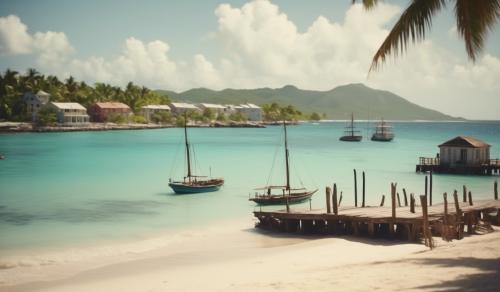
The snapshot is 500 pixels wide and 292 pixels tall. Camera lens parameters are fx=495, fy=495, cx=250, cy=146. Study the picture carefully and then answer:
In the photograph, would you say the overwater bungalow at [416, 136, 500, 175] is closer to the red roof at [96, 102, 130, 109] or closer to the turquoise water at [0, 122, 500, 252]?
the turquoise water at [0, 122, 500, 252]

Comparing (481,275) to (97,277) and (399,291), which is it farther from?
(97,277)

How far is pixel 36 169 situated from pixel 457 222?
51.5 metres

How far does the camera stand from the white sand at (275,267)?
1249 centimetres

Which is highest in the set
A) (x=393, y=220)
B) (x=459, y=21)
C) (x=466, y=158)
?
(x=459, y=21)

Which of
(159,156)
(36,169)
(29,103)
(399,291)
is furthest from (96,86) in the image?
(399,291)

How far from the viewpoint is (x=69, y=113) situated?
140 metres

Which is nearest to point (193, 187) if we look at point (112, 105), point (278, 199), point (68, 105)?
point (278, 199)

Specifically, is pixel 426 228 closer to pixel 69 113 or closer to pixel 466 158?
pixel 466 158

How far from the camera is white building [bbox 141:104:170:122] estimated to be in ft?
579

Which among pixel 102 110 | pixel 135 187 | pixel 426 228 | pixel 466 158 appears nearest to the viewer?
pixel 426 228

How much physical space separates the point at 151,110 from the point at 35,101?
53.1 meters

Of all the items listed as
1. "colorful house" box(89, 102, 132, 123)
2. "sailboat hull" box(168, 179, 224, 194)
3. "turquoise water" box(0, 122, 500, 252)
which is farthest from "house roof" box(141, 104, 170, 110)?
"sailboat hull" box(168, 179, 224, 194)

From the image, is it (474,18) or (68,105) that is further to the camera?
(68,105)

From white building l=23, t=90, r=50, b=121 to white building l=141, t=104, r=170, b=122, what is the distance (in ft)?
145
